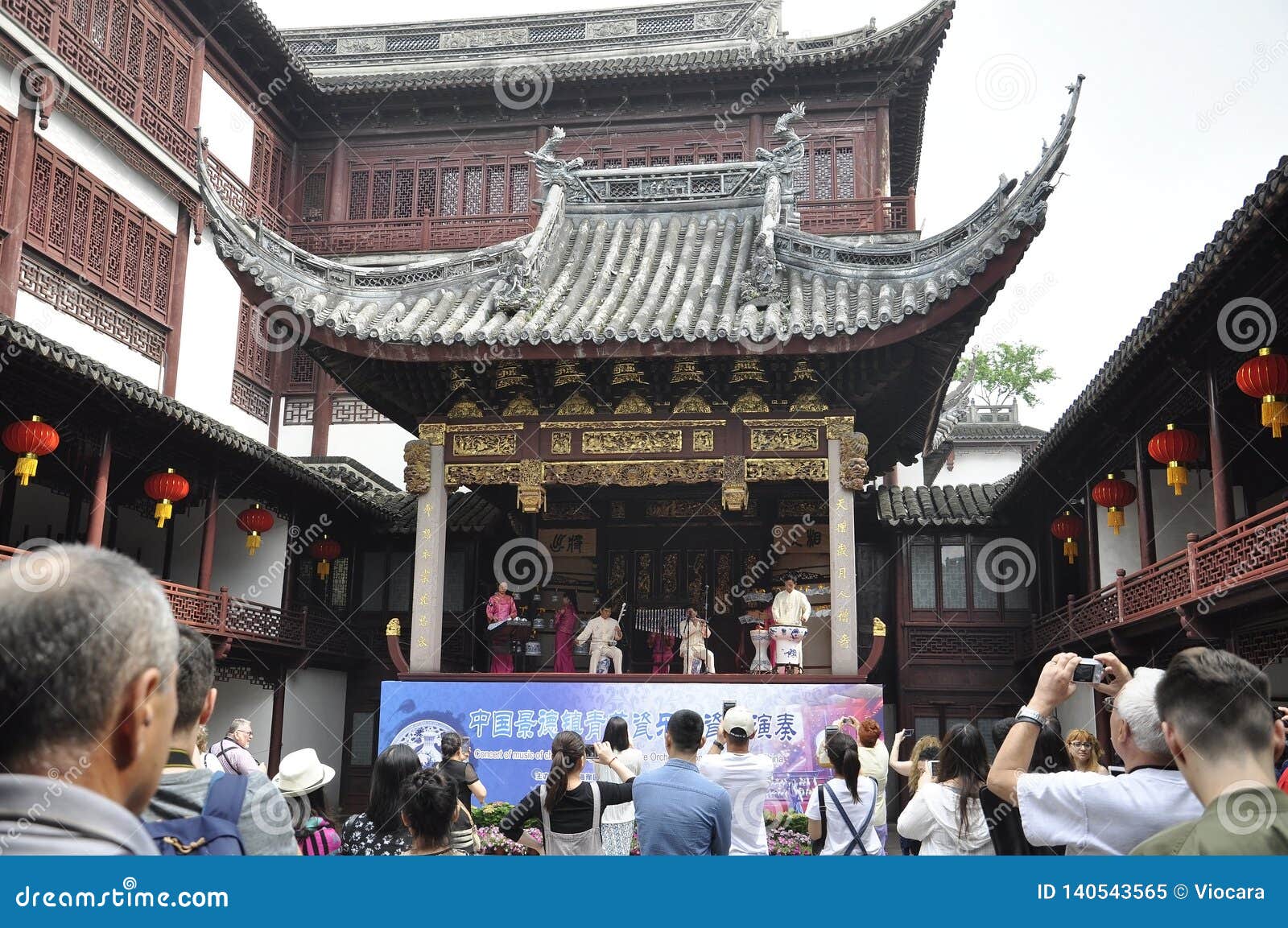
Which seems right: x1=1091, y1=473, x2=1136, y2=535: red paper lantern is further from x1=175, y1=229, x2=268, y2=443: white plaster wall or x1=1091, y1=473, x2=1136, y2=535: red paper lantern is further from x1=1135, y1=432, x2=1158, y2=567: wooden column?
x1=175, y1=229, x2=268, y2=443: white plaster wall

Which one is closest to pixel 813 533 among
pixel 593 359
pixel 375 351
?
pixel 593 359

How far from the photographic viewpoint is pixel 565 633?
14.3 metres

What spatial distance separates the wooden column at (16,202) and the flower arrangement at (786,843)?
10172 mm

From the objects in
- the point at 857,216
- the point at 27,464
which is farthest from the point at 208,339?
the point at 857,216

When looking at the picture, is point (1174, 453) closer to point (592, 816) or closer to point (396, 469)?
point (592, 816)

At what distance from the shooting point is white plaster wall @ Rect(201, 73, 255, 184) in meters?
17.9

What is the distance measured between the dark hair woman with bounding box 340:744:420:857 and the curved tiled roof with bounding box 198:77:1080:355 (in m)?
7.22

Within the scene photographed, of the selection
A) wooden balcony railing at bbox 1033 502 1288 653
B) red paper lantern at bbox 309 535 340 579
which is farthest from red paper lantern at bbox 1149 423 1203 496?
red paper lantern at bbox 309 535 340 579

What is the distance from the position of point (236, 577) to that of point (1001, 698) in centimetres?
1055

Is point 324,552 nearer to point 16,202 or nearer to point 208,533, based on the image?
point 208,533

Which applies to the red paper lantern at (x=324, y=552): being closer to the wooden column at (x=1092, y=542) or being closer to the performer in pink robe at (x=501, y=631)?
the performer in pink robe at (x=501, y=631)

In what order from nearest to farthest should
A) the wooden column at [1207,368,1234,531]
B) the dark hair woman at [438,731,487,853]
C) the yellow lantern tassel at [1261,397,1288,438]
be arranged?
the dark hair woman at [438,731,487,853], the yellow lantern tassel at [1261,397,1288,438], the wooden column at [1207,368,1234,531]

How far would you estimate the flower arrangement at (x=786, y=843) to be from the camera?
8266 millimetres

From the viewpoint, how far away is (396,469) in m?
19.5
